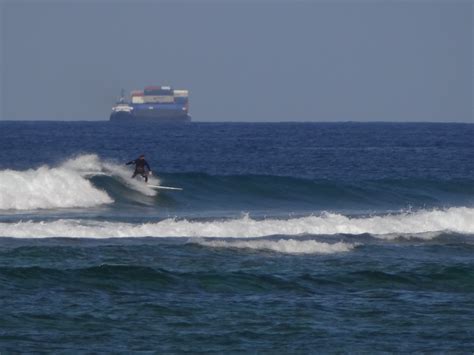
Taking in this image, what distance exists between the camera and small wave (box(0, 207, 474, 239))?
2625 centimetres

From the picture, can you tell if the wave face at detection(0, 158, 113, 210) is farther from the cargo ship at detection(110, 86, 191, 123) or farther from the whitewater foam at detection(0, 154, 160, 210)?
the cargo ship at detection(110, 86, 191, 123)

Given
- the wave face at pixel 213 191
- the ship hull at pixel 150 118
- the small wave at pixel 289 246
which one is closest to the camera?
the small wave at pixel 289 246

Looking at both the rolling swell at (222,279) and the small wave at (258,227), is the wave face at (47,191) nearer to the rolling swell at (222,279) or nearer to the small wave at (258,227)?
the small wave at (258,227)

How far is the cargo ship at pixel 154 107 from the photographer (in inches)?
7269

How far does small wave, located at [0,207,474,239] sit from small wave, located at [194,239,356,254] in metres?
2.12

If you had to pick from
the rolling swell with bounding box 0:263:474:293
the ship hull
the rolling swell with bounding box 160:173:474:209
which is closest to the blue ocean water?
the rolling swell with bounding box 0:263:474:293

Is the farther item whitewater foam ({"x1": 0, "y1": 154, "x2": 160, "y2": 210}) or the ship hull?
the ship hull

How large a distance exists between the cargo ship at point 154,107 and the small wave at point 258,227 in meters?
154

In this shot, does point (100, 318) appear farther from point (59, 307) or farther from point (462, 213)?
point (462, 213)

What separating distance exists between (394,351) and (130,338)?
13.1 feet

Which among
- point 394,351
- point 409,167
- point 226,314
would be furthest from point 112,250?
point 409,167

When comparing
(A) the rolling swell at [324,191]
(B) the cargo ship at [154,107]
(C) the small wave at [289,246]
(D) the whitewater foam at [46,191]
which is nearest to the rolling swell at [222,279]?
(C) the small wave at [289,246]

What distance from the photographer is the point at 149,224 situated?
27688 millimetres

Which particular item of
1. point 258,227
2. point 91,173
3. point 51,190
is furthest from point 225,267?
point 91,173
